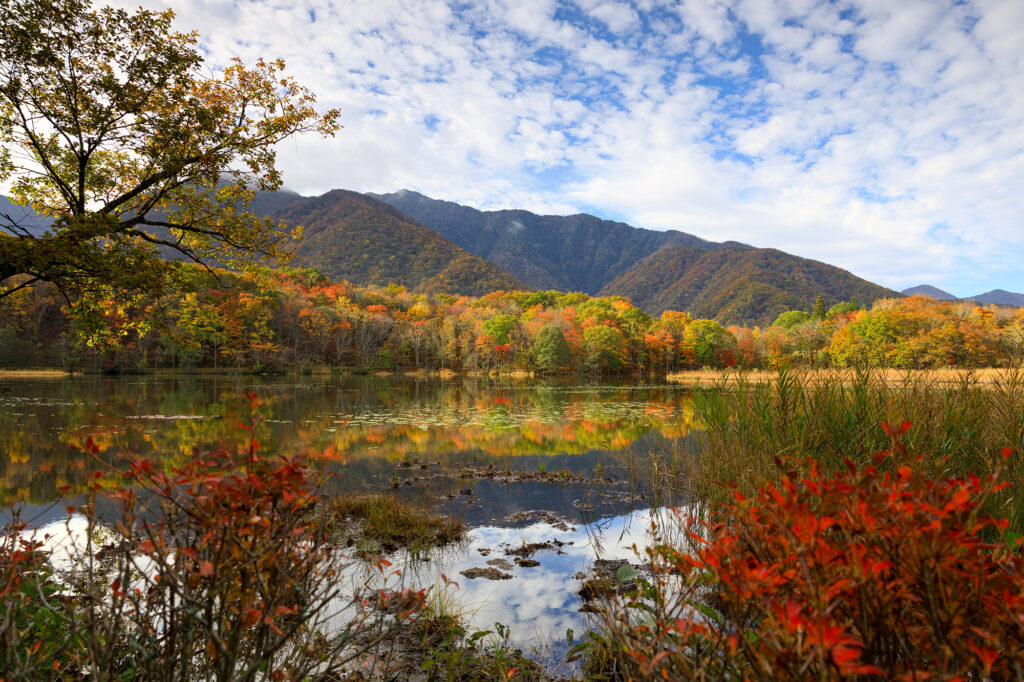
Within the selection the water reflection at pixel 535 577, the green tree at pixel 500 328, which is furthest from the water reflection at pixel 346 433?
the green tree at pixel 500 328

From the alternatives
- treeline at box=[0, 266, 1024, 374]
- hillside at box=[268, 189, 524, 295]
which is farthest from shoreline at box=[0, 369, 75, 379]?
hillside at box=[268, 189, 524, 295]

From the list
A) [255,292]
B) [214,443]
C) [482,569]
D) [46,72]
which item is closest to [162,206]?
[46,72]

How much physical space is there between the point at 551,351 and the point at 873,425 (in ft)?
167

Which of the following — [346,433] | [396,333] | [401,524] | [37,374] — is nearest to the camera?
[401,524]

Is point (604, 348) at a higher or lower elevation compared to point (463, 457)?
higher

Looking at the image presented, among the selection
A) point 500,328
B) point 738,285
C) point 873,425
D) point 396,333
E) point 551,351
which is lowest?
point 551,351

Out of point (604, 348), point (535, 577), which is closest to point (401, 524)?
point (535, 577)

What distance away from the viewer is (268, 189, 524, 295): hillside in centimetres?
12375

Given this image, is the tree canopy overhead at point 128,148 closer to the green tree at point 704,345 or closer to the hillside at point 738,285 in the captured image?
the green tree at point 704,345

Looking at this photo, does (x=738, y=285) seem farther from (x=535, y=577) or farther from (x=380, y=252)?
(x=535, y=577)

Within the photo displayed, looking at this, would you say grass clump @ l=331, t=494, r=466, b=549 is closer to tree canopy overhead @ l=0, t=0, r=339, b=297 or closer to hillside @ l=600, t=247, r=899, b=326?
tree canopy overhead @ l=0, t=0, r=339, b=297

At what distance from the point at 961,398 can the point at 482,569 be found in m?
5.75

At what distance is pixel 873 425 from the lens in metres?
4.96

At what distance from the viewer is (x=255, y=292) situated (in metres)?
54.2
